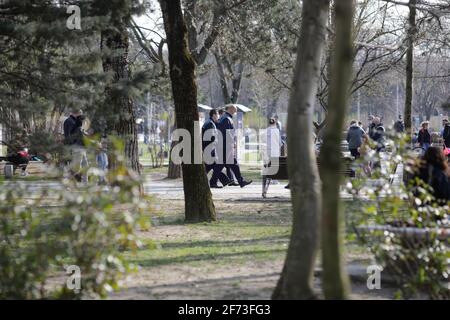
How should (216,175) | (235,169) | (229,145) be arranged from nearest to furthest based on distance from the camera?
(229,145)
(235,169)
(216,175)

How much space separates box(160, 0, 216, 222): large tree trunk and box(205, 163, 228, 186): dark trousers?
7.31 meters

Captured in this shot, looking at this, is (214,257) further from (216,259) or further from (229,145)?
(229,145)

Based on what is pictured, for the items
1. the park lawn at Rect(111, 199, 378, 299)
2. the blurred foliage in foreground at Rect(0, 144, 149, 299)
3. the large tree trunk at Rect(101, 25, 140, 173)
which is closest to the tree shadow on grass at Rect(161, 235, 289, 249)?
the park lawn at Rect(111, 199, 378, 299)

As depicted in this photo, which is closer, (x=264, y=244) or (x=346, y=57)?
(x=346, y=57)

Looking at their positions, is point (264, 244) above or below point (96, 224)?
below

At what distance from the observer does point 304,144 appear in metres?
6.57

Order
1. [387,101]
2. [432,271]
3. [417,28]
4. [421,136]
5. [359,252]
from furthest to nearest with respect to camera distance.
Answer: [387,101] < [421,136] < [417,28] < [359,252] < [432,271]

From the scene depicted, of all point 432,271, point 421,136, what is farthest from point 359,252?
point 421,136

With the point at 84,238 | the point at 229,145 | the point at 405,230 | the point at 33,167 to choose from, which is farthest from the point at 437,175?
the point at 33,167

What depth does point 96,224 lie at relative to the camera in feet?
19.7

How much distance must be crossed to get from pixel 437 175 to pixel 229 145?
37.7ft

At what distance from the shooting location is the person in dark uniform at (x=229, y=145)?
65.6 feet

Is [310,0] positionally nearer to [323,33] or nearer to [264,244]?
[323,33]
